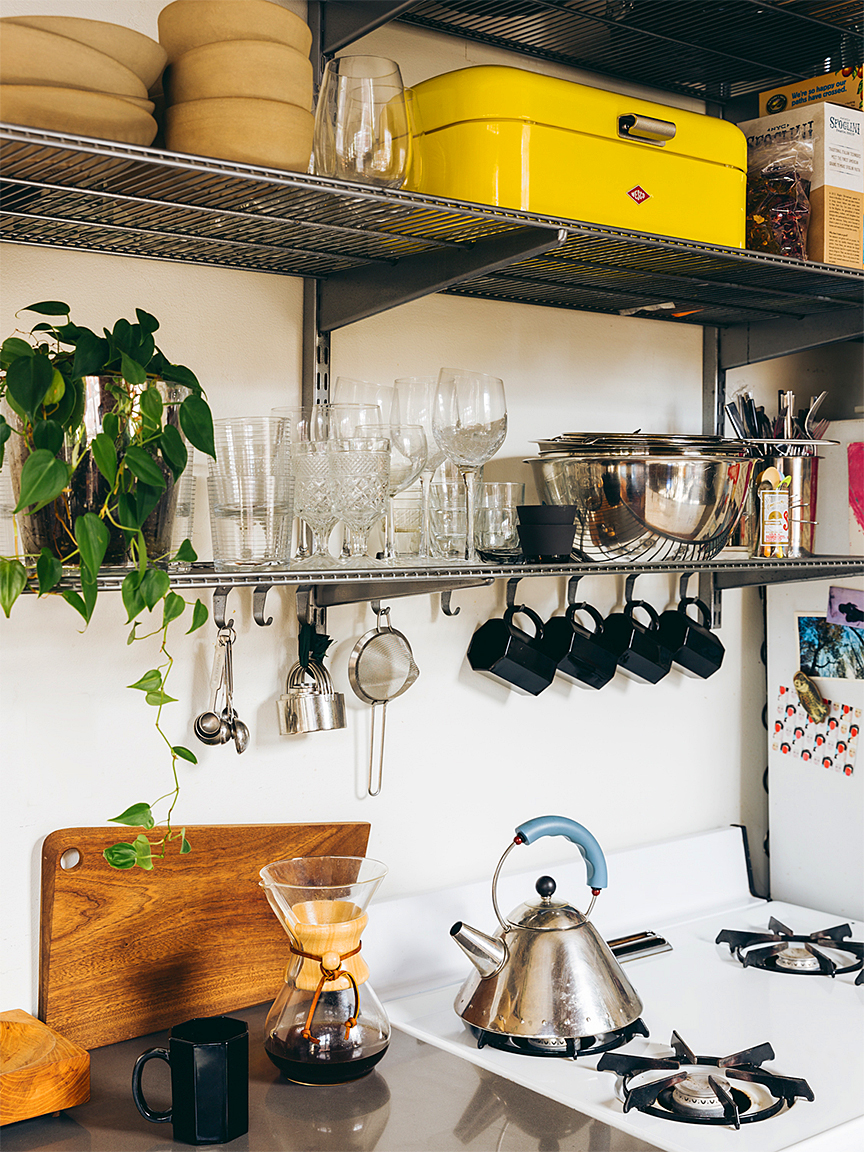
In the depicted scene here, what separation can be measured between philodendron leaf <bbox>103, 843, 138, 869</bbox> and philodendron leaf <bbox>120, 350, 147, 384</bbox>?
50 cm

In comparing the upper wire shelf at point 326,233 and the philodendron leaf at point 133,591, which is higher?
the upper wire shelf at point 326,233

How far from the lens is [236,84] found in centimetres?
113

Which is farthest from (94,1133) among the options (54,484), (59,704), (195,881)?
(54,484)

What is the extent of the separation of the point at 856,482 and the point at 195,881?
4.38 ft

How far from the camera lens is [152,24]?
4.58ft

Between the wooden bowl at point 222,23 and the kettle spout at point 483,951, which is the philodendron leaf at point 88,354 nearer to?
the wooden bowl at point 222,23

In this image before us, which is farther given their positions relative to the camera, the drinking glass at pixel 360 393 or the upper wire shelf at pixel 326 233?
the drinking glass at pixel 360 393

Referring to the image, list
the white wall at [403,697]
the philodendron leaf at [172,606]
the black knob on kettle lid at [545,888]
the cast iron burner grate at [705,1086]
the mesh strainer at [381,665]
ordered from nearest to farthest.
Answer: the philodendron leaf at [172,606]
the cast iron burner grate at [705,1086]
the white wall at [403,697]
the black knob on kettle lid at [545,888]
the mesh strainer at [381,665]

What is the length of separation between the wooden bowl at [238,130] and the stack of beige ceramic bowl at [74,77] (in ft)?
0.12

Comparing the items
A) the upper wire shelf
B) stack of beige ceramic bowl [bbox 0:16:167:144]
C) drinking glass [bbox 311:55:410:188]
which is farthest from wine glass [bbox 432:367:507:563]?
stack of beige ceramic bowl [bbox 0:16:167:144]

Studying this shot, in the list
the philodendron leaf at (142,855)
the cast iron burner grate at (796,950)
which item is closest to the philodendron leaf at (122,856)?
the philodendron leaf at (142,855)

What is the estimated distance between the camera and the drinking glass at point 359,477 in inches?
51.6

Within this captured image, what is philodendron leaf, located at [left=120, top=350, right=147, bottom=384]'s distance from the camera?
3.44 feet

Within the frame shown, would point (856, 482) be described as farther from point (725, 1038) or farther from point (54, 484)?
point (54, 484)
